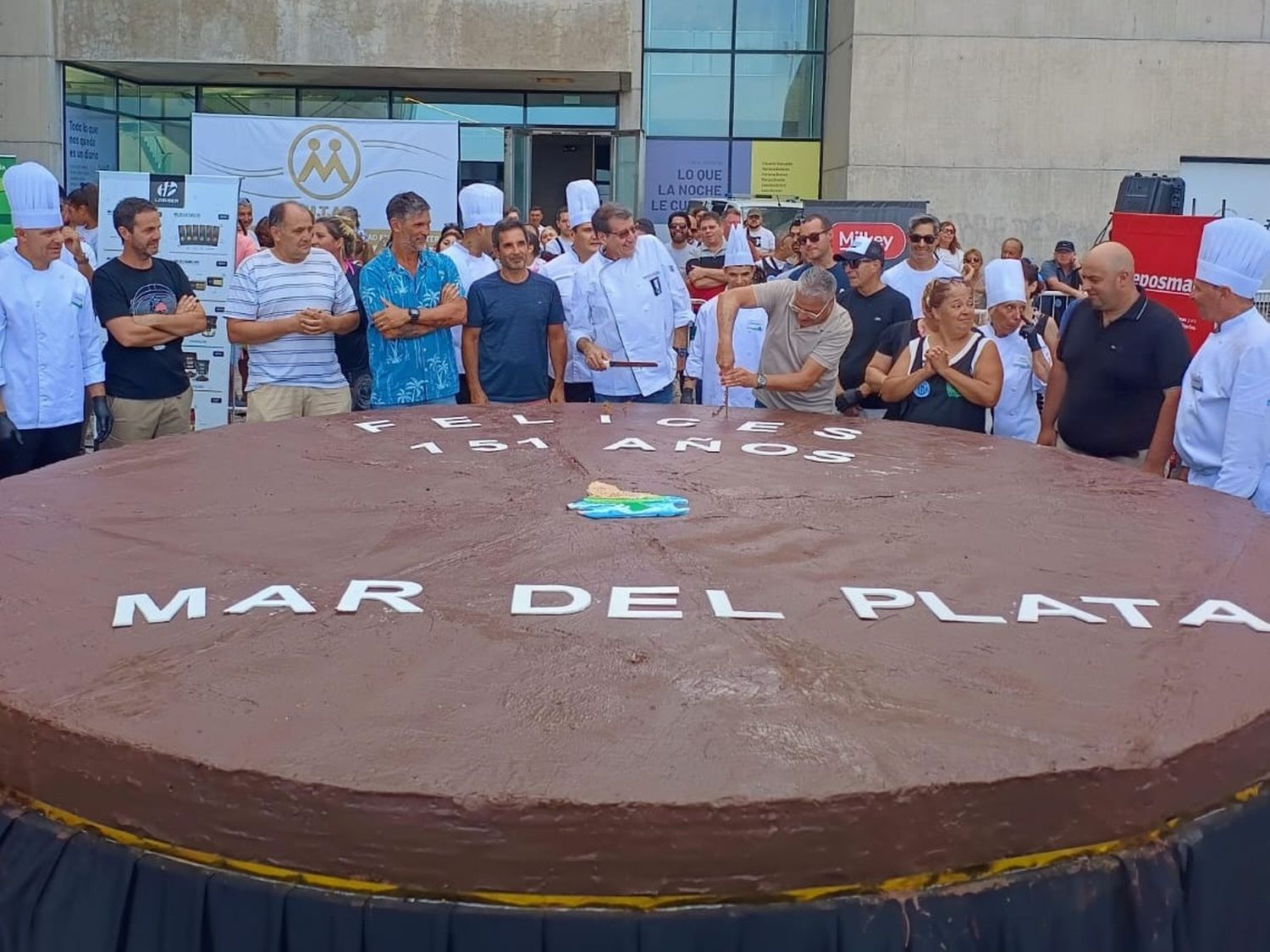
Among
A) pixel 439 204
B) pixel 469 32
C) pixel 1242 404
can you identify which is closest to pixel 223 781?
pixel 1242 404

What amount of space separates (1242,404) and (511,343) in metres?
3.13

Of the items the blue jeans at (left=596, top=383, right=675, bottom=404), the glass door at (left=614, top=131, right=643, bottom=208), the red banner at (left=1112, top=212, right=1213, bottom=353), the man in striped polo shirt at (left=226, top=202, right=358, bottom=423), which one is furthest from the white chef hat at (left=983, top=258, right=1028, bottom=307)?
the glass door at (left=614, top=131, right=643, bottom=208)

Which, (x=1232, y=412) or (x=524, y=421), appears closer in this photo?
(x=1232, y=412)

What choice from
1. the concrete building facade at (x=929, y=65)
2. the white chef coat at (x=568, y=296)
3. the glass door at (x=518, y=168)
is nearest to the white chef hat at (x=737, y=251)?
the white chef coat at (x=568, y=296)

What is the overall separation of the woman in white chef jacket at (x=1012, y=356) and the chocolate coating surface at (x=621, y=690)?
1894 millimetres

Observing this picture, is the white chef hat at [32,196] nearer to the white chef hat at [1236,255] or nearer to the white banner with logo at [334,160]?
the white chef hat at [1236,255]

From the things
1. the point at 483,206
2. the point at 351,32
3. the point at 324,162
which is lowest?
the point at 483,206

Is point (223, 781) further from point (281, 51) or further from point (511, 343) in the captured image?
point (281, 51)

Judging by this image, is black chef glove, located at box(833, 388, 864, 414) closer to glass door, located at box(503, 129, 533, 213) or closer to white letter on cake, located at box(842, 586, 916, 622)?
white letter on cake, located at box(842, 586, 916, 622)

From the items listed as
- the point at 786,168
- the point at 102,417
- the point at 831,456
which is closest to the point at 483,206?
the point at 102,417

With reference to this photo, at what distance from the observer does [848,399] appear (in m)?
5.60

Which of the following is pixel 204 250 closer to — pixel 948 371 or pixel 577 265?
pixel 577 265

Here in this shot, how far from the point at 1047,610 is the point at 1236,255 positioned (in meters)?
2.17

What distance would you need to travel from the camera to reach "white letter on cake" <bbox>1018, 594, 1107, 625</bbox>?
2500mm
